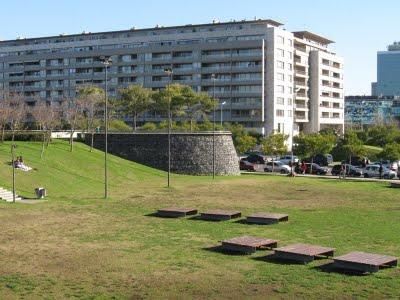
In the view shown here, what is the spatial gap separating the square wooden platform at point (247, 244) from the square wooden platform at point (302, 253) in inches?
46.3

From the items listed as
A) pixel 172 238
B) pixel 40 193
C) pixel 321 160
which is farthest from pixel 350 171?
pixel 172 238

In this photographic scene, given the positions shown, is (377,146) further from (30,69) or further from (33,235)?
(33,235)

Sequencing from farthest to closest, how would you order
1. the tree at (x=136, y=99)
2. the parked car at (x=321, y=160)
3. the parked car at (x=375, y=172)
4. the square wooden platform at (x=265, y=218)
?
the tree at (x=136, y=99) < the parked car at (x=321, y=160) < the parked car at (x=375, y=172) < the square wooden platform at (x=265, y=218)

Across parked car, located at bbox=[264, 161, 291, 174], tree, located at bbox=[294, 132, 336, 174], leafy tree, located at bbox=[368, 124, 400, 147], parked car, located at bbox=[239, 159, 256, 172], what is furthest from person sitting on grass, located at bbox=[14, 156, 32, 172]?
leafy tree, located at bbox=[368, 124, 400, 147]

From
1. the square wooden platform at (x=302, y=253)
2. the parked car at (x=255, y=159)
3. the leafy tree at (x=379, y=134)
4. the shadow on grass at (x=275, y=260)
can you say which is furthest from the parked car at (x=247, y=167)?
the shadow on grass at (x=275, y=260)

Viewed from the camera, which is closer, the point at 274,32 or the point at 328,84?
the point at 274,32

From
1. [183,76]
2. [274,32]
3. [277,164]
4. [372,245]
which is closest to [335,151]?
[277,164]

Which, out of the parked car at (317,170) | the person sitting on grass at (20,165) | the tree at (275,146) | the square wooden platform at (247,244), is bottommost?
the square wooden platform at (247,244)

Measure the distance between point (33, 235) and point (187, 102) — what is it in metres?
62.6

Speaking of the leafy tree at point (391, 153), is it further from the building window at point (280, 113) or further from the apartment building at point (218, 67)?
the building window at point (280, 113)

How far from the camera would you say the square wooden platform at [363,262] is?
1977cm

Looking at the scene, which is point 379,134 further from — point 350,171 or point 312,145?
point 350,171

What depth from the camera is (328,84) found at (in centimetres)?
13238

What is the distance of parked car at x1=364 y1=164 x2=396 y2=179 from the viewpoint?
6304 centimetres
